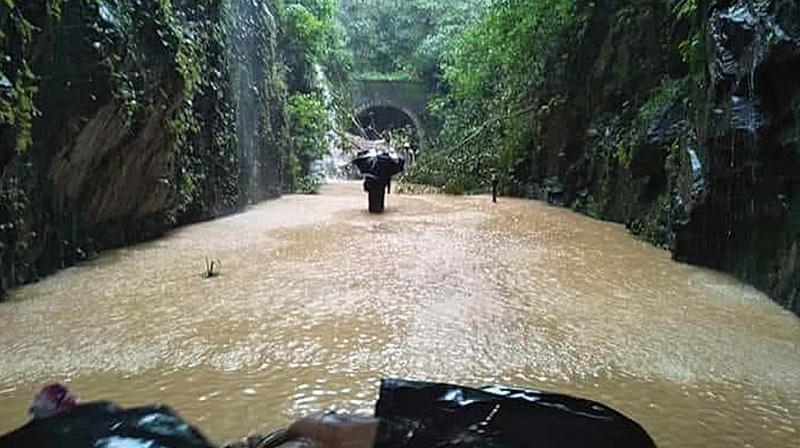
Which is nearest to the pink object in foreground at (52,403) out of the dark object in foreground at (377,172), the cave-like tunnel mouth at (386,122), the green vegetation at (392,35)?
the dark object in foreground at (377,172)

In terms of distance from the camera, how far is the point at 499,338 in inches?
133

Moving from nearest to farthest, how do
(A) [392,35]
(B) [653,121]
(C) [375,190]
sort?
(B) [653,121]
(C) [375,190]
(A) [392,35]

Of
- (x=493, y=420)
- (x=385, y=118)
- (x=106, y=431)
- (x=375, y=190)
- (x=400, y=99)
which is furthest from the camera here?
(x=385, y=118)

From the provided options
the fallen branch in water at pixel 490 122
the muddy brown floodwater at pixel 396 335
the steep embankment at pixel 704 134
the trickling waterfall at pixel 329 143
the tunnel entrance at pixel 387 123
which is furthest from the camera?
the tunnel entrance at pixel 387 123

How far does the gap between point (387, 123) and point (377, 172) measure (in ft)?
71.9

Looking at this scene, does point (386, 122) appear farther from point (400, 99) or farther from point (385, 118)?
point (400, 99)

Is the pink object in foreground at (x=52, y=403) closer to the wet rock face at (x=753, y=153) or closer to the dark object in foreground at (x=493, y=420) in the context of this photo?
the dark object in foreground at (x=493, y=420)

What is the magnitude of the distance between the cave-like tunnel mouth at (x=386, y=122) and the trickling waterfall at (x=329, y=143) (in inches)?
121

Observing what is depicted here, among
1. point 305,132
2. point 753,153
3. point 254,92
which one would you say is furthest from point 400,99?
point 753,153

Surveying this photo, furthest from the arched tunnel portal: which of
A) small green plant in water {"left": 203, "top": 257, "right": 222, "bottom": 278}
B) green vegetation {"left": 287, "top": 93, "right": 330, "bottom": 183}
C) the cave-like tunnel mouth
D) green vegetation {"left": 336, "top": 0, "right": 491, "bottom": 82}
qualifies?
small green plant in water {"left": 203, "top": 257, "right": 222, "bottom": 278}

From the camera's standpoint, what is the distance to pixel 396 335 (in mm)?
3414

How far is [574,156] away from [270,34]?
7201 mm

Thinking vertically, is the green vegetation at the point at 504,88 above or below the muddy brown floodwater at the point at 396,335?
above

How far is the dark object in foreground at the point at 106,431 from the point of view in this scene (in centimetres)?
152
